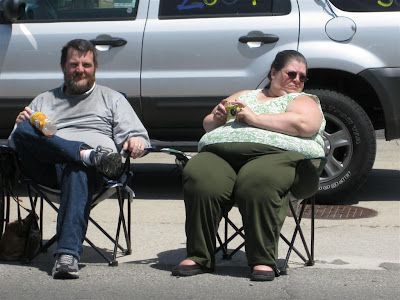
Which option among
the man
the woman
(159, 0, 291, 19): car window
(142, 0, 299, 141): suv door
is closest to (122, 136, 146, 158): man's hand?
the man

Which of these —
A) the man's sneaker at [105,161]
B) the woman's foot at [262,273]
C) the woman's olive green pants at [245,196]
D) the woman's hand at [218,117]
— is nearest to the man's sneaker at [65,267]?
the man's sneaker at [105,161]

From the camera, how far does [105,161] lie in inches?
206

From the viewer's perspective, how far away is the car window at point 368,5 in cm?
718

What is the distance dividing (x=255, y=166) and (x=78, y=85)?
46.8 inches

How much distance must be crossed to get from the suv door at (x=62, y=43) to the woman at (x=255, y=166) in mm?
1862

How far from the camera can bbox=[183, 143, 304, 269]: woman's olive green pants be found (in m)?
5.11

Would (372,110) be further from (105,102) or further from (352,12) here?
(105,102)

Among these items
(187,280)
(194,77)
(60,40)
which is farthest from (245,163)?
(60,40)

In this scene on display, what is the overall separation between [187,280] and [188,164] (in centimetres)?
64

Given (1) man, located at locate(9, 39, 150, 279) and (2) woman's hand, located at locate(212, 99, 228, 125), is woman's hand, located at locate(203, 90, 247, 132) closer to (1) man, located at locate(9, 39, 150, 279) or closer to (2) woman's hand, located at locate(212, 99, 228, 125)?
(2) woman's hand, located at locate(212, 99, 228, 125)

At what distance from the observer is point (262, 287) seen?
503 cm

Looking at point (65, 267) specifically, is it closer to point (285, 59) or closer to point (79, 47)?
point (79, 47)

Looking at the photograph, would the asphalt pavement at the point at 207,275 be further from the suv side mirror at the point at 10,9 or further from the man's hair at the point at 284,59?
the suv side mirror at the point at 10,9

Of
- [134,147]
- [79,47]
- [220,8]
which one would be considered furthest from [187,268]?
[220,8]
